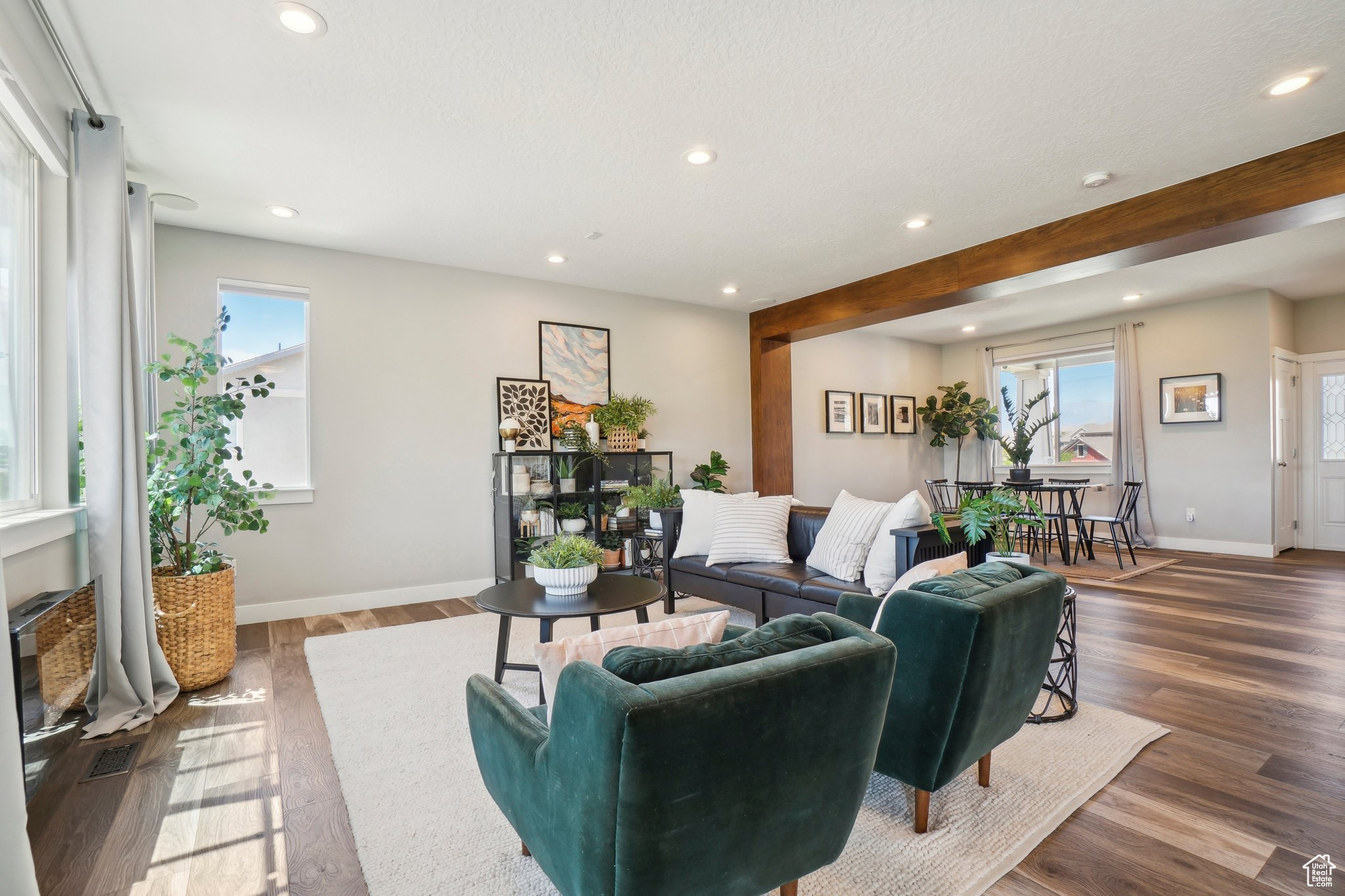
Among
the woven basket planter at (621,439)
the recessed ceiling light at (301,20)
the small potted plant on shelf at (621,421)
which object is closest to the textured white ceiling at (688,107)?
the recessed ceiling light at (301,20)

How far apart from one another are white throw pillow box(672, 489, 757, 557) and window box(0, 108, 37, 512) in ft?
10.2

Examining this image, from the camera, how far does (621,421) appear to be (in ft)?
18.4

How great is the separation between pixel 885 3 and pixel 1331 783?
293 centimetres

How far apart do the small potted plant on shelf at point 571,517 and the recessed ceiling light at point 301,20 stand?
3497mm

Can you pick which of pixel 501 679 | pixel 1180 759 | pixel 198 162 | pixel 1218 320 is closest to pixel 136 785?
pixel 501 679

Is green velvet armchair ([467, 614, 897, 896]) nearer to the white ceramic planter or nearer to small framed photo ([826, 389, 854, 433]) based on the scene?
the white ceramic planter

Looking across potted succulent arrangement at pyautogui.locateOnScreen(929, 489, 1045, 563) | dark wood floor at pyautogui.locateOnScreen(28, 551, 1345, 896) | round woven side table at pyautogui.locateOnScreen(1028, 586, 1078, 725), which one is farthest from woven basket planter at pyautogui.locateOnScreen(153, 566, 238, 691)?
round woven side table at pyautogui.locateOnScreen(1028, 586, 1078, 725)

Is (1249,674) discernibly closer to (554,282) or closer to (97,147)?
(554,282)

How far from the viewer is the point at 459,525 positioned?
516 centimetres

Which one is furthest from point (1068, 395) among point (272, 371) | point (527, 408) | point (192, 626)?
point (192, 626)

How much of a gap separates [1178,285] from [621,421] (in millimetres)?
5345

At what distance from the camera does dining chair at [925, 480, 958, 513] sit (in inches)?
303

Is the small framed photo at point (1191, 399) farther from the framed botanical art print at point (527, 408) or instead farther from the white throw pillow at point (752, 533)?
the framed botanical art print at point (527, 408)

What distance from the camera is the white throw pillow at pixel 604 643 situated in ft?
4.77
